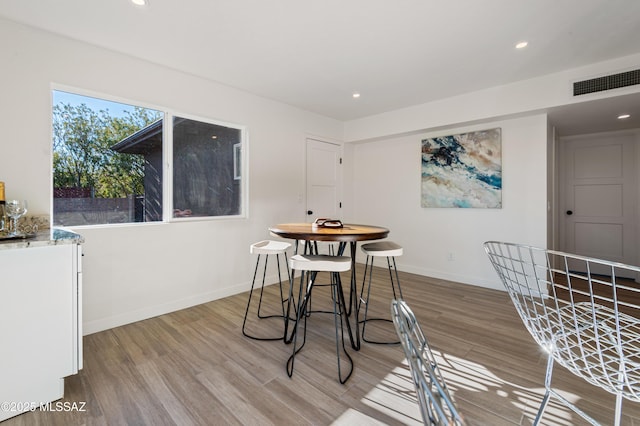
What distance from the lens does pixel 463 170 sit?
4074mm

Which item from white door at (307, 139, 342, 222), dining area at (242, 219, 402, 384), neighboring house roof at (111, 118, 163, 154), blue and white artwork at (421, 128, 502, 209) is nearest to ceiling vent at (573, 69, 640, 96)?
blue and white artwork at (421, 128, 502, 209)

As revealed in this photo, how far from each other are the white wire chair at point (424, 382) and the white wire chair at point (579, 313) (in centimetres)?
63

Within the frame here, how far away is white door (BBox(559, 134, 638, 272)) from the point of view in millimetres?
4258

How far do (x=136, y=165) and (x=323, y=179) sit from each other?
2.64 m

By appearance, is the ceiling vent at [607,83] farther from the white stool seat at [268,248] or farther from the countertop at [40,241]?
the countertop at [40,241]

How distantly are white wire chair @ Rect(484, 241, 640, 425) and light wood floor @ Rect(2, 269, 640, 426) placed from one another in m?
0.28

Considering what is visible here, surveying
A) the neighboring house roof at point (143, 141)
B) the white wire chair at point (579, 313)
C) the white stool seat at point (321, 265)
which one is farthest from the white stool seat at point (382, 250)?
the neighboring house roof at point (143, 141)

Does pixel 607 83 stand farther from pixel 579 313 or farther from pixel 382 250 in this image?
pixel 382 250

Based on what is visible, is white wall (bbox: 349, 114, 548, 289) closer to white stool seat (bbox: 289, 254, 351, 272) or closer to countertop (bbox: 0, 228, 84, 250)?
white stool seat (bbox: 289, 254, 351, 272)

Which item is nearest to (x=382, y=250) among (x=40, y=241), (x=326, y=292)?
(x=326, y=292)

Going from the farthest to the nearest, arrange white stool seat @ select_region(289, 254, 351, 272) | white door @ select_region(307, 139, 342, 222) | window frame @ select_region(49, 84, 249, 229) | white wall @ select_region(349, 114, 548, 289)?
1. white door @ select_region(307, 139, 342, 222)
2. white wall @ select_region(349, 114, 548, 289)
3. window frame @ select_region(49, 84, 249, 229)
4. white stool seat @ select_region(289, 254, 351, 272)

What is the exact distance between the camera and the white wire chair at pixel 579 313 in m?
1.08

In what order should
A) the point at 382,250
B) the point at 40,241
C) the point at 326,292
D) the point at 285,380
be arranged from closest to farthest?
the point at 40,241 → the point at 285,380 → the point at 382,250 → the point at 326,292

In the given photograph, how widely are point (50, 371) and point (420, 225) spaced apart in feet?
14.0
